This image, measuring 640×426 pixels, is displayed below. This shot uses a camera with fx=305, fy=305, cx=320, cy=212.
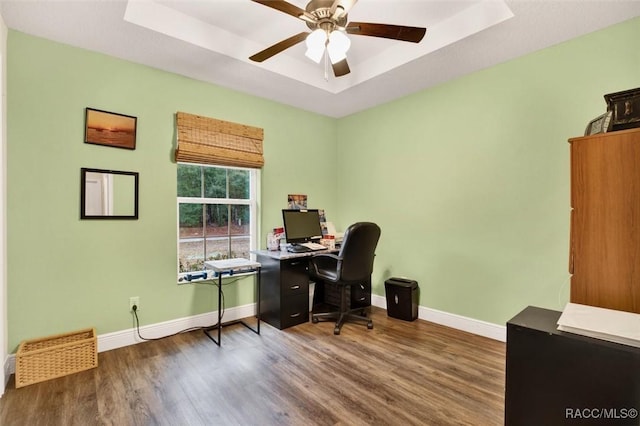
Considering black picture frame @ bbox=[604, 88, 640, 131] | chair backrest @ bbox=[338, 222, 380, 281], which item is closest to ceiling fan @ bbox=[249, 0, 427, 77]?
black picture frame @ bbox=[604, 88, 640, 131]

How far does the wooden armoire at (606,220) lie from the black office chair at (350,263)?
5.25 feet

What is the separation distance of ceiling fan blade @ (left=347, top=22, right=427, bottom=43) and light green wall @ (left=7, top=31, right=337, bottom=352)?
1.85m

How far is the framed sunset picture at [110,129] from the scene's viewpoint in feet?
8.20

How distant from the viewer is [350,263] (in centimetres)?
297

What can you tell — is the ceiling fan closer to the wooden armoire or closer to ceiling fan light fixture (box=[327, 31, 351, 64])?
ceiling fan light fixture (box=[327, 31, 351, 64])

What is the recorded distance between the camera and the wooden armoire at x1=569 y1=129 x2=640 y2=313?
4.75 ft

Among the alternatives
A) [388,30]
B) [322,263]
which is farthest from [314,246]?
[388,30]

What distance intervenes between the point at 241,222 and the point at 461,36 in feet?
9.03

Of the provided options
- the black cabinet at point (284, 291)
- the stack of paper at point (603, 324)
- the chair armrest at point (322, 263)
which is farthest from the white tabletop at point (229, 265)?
the stack of paper at point (603, 324)

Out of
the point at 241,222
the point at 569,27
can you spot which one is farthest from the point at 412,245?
the point at 569,27

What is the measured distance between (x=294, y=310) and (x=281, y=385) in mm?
1080

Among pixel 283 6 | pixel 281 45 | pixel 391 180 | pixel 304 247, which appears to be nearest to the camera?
pixel 283 6

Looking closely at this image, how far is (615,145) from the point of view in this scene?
150 cm

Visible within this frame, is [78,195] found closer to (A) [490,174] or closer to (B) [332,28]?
(B) [332,28]
